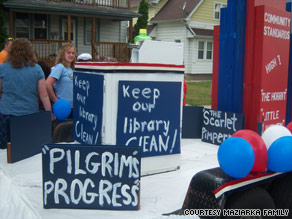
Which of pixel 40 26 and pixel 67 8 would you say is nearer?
pixel 67 8

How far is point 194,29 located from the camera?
23.8 metres

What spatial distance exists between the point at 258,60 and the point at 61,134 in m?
2.72

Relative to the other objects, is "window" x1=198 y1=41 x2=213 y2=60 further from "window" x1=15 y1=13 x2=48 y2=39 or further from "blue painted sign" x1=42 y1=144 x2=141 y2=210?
"blue painted sign" x1=42 y1=144 x2=141 y2=210

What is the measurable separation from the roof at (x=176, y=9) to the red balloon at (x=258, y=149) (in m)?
21.9

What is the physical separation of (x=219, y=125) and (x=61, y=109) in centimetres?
219

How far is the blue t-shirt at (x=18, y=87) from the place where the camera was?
399 cm

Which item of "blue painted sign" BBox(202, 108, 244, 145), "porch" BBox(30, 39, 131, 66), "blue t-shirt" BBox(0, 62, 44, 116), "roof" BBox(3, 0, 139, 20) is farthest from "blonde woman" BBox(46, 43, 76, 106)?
"roof" BBox(3, 0, 139, 20)

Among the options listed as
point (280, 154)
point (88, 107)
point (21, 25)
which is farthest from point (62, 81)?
point (21, 25)

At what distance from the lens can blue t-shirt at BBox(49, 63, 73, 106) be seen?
183 inches

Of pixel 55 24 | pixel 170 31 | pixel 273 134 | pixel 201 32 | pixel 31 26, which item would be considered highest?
pixel 170 31

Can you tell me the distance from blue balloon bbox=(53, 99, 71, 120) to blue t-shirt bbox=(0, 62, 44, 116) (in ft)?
1.43

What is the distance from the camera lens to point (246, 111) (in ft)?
15.0

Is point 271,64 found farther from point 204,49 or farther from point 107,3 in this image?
point 204,49

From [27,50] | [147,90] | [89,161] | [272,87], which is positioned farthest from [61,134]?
[272,87]
